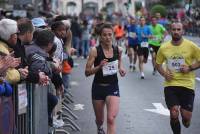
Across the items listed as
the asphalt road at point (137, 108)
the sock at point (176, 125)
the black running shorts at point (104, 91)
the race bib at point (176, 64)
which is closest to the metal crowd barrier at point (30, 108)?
the black running shorts at point (104, 91)

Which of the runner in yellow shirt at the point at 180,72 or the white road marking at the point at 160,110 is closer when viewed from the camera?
the runner in yellow shirt at the point at 180,72

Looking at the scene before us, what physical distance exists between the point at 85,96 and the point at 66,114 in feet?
12.3

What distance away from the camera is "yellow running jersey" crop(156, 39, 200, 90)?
32.6 ft

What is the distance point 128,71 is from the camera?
24141 mm

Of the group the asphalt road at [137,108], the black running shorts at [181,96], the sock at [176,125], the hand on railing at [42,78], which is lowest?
the asphalt road at [137,108]

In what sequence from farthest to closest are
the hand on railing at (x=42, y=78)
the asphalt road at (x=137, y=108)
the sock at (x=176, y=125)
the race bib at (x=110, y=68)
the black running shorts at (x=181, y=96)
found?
the asphalt road at (x=137, y=108) → the black running shorts at (x=181, y=96) → the sock at (x=176, y=125) → the race bib at (x=110, y=68) → the hand on railing at (x=42, y=78)

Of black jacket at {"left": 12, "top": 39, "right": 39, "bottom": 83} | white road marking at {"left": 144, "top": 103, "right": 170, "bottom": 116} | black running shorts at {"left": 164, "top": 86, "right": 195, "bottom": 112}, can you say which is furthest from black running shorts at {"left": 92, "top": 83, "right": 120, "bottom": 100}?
white road marking at {"left": 144, "top": 103, "right": 170, "bottom": 116}

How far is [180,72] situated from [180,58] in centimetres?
20

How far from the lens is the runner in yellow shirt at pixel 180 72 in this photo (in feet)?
32.4

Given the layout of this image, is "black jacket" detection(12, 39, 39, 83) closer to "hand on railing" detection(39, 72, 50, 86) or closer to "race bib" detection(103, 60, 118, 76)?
"hand on railing" detection(39, 72, 50, 86)

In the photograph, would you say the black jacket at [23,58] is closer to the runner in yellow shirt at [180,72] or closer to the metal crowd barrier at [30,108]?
the metal crowd barrier at [30,108]

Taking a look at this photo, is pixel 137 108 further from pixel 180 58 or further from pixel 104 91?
pixel 104 91

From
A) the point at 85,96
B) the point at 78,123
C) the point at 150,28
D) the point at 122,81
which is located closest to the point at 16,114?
the point at 78,123

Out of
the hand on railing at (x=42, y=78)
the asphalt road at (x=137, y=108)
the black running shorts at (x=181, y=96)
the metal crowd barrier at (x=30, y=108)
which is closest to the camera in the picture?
the metal crowd barrier at (x=30, y=108)
